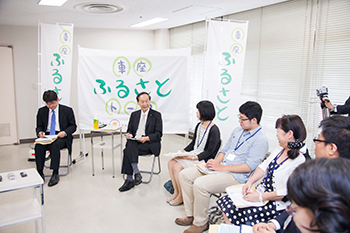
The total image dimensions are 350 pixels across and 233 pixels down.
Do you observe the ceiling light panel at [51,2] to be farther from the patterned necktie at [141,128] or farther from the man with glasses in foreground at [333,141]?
the man with glasses in foreground at [333,141]

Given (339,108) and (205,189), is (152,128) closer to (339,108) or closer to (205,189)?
(205,189)

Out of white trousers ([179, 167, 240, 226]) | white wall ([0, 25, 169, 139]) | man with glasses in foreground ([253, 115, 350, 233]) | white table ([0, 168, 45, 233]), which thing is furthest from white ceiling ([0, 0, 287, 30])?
man with glasses in foreground ([253, 115, 350, 233])

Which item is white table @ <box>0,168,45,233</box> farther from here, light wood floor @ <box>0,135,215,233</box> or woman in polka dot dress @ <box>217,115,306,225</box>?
woman in polka dot dress @ <box>217,115,306,225</box>

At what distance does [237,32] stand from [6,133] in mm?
5386

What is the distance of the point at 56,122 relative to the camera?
4.07 metres

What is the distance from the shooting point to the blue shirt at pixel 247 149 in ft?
8.23

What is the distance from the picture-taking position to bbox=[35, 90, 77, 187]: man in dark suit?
3820 mm

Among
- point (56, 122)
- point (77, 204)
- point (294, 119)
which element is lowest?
point (77, 204)

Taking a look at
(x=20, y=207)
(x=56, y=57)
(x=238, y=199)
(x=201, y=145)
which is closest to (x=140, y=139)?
(x=201, y=145)

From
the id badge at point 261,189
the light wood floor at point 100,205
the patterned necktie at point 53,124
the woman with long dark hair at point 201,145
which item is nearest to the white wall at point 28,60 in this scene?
the light wood floor at point 100,205

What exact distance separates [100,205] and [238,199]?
6.05ft

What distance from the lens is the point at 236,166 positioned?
2.56 metres

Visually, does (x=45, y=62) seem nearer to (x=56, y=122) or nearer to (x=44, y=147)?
(x=56, y=122)

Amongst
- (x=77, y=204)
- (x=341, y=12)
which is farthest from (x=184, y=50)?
(x=77, y=204)
